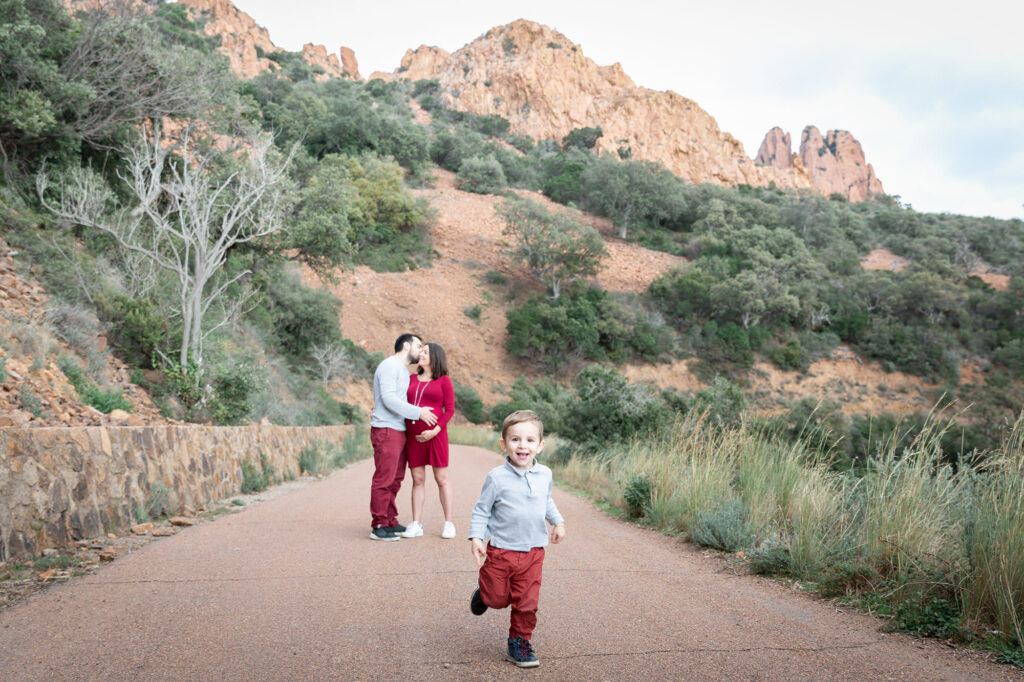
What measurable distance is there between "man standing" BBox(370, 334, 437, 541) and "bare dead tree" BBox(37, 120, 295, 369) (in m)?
7.50

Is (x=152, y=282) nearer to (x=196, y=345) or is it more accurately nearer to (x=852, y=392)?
(x=196, y=345)

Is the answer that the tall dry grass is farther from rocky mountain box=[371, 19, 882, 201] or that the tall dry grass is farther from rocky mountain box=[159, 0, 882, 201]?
rocky mountain box=[371, 19, 882, 201]

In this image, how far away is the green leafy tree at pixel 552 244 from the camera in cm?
4506

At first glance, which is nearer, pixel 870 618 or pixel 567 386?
pixel 870 618

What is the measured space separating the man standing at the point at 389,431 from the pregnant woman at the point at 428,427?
0.10 metres

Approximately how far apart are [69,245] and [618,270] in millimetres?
40657

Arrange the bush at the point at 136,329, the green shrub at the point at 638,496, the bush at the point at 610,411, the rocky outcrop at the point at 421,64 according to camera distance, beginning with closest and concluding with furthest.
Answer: the green shrub at the point at 638,496 < the bush at the point at 136,329 < the bush at the point at 610,411 < the rocky outcrop at the point at 421,64

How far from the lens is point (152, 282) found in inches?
571

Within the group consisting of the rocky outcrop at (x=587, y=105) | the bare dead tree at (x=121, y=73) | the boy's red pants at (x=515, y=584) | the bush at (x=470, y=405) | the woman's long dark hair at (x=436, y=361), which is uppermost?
the rocky outcrop at (x=587, y=105)

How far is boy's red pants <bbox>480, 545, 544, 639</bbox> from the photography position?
3.12 meters

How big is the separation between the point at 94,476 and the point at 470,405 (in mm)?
31491

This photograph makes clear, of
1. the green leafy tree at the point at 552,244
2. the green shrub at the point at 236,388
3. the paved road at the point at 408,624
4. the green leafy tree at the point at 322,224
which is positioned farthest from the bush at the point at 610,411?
the green leafy tree at the point at 552,244

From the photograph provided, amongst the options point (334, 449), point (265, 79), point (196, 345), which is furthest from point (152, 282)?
point (265, 79)

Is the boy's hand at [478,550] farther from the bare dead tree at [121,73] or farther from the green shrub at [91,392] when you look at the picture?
the bare dead tree at [121,73]
